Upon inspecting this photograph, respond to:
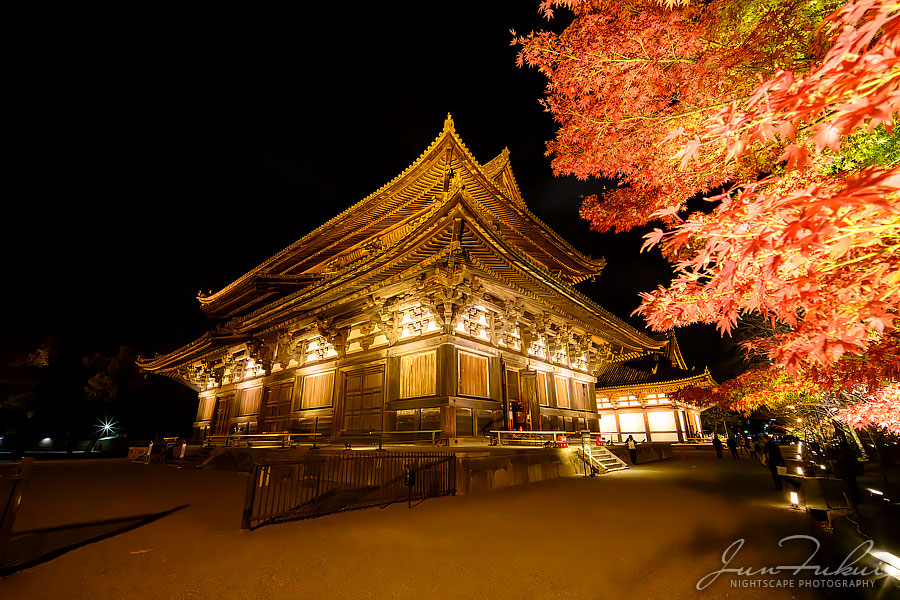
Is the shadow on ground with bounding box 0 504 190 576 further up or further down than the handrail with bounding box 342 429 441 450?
further down

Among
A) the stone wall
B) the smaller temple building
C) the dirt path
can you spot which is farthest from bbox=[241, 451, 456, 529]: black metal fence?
the smaller temple building

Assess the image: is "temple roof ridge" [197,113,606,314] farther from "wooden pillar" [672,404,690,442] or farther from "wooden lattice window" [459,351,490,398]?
"wooden pillar" [672,404,690,442]

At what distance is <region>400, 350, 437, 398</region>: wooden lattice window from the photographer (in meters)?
11.4

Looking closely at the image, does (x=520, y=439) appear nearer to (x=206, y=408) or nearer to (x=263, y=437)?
(x=263, y=437)

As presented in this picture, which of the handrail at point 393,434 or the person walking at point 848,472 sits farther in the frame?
the handrail at point 393,434

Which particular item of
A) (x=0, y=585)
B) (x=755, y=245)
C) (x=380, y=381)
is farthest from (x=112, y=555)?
(x=380, y=381)

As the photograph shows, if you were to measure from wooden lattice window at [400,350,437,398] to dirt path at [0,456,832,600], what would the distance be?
189 inches

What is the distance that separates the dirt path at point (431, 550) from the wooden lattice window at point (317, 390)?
7.23 metres

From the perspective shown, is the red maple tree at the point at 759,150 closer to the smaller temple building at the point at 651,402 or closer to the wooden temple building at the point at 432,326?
the wooden temple building at the point at 432,326

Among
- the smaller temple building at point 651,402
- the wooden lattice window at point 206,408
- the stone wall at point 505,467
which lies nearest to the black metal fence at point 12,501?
the stone wall at point 505,467

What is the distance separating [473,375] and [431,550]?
799cm

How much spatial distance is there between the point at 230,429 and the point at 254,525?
1736cm

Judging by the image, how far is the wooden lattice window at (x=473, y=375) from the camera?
1153 cm

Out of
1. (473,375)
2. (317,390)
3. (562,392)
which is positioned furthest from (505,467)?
(317,390)
